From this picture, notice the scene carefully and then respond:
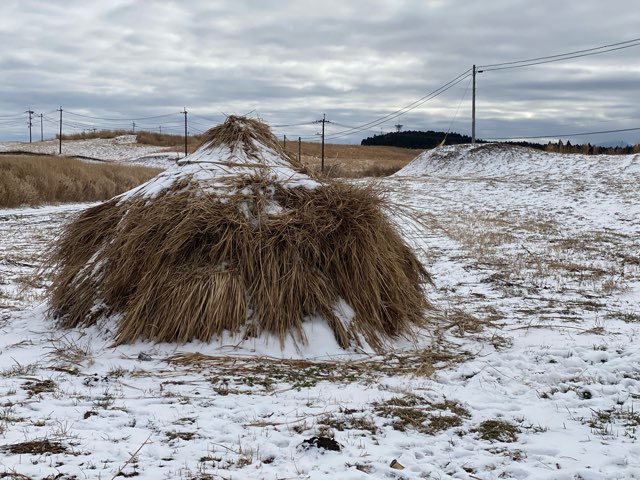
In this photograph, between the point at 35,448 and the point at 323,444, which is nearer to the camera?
the point at 35,448

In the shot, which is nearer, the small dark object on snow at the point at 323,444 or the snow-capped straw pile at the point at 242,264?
the small dark object on snow at the point at 323,444

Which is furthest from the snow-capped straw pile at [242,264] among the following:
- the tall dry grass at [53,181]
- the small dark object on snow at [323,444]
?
the tall dry grass at [53,181]

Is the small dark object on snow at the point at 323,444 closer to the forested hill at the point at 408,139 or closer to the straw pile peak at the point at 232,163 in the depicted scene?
the straw pile peak at the point at 232,163

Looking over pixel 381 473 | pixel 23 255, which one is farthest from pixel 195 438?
pixel 23 255

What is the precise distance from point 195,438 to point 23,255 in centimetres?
877

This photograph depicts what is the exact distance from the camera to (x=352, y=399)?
12.6ft

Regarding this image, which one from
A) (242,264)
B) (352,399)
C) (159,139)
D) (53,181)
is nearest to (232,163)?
(242,264)

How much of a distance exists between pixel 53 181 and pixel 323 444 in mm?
24568

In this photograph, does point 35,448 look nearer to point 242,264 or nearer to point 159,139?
point 242,264

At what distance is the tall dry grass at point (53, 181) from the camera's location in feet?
72.9

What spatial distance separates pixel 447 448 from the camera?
3.12 meters

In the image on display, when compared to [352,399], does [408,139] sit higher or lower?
higher

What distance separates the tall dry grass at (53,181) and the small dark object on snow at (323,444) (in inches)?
872

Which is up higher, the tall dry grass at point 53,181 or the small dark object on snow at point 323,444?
the tall dry grass at point 53,181
